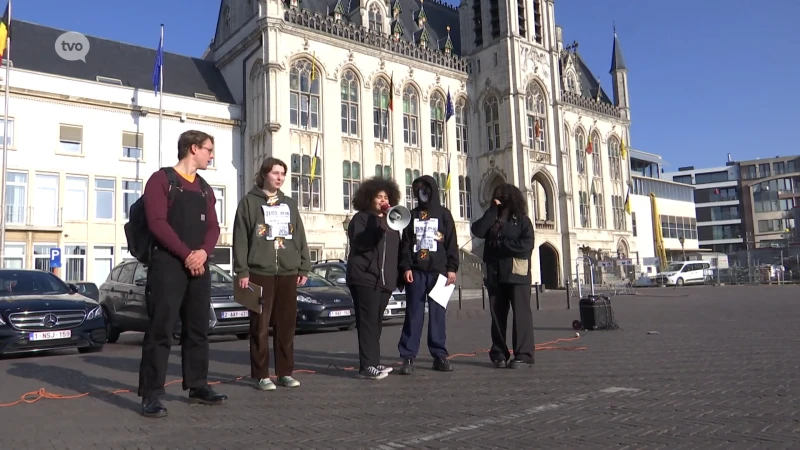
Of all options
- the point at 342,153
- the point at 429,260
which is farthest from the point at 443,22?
the point at 429,260

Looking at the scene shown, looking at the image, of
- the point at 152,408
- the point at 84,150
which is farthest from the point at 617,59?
the point at 152,408

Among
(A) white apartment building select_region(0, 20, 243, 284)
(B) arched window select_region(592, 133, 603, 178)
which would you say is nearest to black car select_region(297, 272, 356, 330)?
(A) white apartment building select_region(0, 20, 243, 284)

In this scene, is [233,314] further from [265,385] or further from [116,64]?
[116,64]

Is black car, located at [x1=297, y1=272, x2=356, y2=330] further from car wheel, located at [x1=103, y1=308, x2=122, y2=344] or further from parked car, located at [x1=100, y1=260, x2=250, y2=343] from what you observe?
car wheel, located at [x1=103, y1=308, x2=122, y2=344]

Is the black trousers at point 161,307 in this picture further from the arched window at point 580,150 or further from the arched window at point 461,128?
the arched window at point 580,150

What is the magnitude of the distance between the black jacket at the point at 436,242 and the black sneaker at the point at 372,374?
1.13 m

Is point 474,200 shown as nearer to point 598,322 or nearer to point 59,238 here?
point 59,238

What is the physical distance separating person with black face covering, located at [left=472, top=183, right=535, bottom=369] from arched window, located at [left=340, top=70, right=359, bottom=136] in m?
26.8

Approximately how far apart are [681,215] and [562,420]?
6625 centimetres

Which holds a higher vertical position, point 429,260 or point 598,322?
point 429,260

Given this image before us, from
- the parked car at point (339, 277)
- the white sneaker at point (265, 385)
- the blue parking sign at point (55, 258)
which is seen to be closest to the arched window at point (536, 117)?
the parked car at point (339, 277)

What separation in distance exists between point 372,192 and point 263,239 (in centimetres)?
133

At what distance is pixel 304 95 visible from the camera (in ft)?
104

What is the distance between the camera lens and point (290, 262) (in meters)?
6.05
